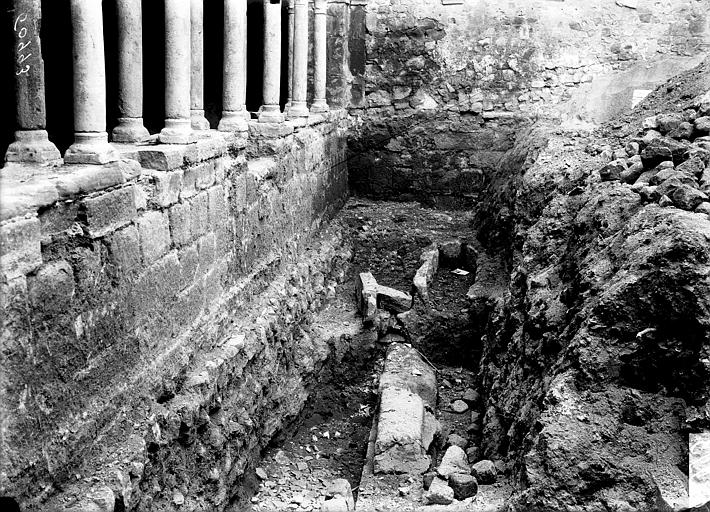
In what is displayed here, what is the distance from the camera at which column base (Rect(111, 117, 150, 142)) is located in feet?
16.4

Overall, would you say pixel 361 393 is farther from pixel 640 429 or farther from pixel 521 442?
pixel 640 429

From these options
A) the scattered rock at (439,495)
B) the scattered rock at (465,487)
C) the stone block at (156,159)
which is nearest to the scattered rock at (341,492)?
the scattered rock at (439,495)

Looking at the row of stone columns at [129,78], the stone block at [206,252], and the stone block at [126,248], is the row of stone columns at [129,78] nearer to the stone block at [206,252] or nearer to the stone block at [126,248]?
the stone block at [126,248]

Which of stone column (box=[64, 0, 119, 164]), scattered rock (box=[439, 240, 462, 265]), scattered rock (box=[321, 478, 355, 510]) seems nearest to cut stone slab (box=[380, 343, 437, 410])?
scattered rock (box=[321, 478, 355, 510])

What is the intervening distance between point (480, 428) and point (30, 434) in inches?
138

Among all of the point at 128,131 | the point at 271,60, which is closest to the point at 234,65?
the point at 271,60

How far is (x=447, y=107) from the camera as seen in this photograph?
1080 centimetres

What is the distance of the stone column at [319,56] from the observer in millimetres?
9789

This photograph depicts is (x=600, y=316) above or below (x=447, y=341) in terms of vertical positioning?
above

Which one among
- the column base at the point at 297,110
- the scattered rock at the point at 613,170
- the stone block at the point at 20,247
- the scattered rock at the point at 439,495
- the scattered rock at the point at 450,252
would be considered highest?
Result: the column base at the point at 297,110

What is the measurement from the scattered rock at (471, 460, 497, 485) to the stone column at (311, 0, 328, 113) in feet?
20.0

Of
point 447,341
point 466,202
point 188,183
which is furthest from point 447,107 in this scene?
point 188,183

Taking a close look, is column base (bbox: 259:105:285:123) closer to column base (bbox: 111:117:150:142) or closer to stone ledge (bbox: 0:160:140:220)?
column base (bbox: 111:117:150:142)

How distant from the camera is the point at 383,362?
6930mm
